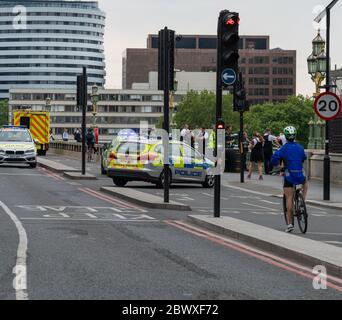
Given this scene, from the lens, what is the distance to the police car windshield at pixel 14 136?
41031mm

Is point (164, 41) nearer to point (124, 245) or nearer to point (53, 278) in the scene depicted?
point (124, 245)

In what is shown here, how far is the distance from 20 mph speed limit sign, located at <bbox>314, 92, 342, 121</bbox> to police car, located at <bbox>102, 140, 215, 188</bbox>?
6467 mm

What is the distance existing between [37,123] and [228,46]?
44.6 m

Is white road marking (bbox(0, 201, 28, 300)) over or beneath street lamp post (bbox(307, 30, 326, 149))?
beneath

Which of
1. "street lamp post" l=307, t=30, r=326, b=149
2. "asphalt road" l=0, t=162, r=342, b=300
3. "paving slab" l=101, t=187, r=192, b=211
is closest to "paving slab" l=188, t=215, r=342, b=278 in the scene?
"asphalt road" l=0, t=162, r=342, b=300

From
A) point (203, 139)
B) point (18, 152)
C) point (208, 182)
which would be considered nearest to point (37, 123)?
point (18, 152)

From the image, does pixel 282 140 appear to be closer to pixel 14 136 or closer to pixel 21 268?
pixel 14 136

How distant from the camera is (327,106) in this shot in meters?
23.6

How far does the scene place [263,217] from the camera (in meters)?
19.6

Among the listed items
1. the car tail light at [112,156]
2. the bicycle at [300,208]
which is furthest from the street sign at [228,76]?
the car tail light at [112,156]

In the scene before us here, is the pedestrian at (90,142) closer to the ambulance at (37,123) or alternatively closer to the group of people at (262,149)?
the ambulance at (37,123)

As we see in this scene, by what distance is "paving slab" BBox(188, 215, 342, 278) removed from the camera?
11.7 meters

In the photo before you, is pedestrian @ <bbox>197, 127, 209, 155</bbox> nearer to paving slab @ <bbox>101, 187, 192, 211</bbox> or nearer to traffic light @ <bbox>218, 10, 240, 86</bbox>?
paving slab @ <bbox>101, 187, 192, 211</bbox>
